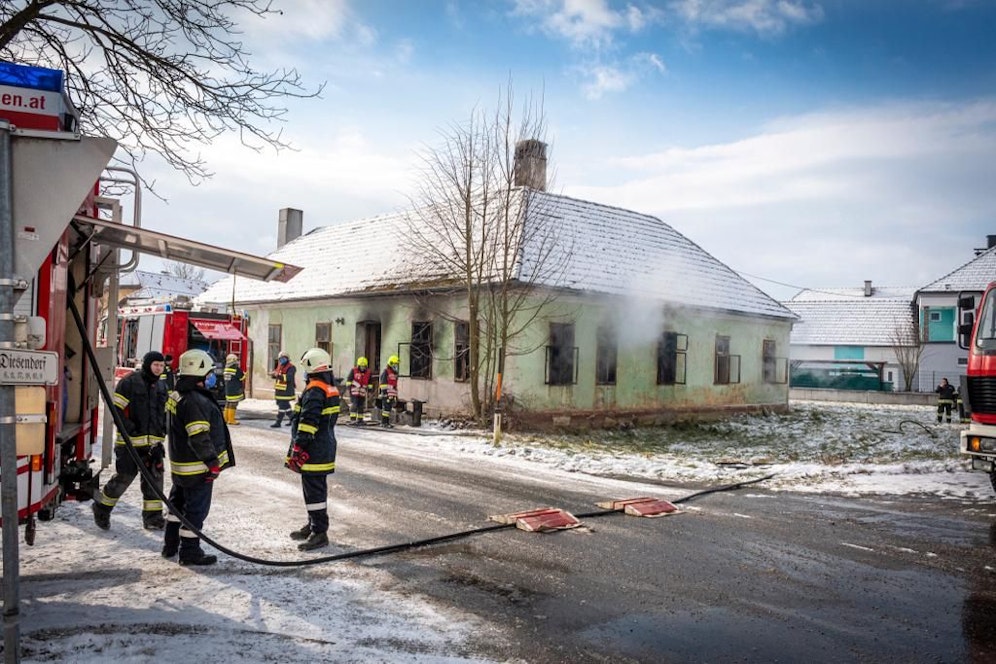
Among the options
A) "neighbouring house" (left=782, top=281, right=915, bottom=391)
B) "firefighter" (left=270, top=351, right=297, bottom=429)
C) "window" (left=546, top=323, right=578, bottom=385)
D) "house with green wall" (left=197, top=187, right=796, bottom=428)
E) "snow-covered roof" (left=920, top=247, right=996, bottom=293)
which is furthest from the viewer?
"neighbouring house" (left=782, top=281, right=915, bottom=391)

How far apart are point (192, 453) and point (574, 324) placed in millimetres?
14006

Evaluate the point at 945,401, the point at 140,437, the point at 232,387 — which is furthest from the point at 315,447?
the point at 945,401

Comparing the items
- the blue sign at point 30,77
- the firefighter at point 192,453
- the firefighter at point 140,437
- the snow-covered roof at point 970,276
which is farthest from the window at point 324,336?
the snow-covered roof at point 970,276

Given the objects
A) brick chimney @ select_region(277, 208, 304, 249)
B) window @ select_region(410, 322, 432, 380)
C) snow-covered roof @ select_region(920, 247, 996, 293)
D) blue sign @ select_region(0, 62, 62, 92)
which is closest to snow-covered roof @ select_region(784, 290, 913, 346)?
snow-covered roof @ select_region(920, 247, 996, 293)

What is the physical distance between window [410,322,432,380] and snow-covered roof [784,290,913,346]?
35.9m

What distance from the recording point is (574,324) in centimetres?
Answer: 1933

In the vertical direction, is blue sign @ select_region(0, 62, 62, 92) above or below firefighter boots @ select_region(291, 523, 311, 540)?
above

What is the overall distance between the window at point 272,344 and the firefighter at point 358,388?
28.5 feet

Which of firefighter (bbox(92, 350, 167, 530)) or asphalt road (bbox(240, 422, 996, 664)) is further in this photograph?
firefighter (bbox(92, 350, 167, 530))

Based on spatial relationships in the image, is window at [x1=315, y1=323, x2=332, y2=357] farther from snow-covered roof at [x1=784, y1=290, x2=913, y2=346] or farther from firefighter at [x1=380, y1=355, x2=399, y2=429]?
snow-covered roof at [x1=784, y1=290, x2=913, y2=346]

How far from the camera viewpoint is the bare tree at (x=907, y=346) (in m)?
41.9

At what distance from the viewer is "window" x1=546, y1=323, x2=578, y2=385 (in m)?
18.8

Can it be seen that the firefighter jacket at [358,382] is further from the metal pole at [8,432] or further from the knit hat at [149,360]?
the metal pole at [8,432]

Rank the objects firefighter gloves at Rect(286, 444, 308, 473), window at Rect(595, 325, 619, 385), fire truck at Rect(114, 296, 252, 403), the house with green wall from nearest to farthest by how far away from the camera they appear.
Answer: firefighter gloves at Rect(286, 444, 308, 473) < the house with green wall < window at Rect(595, 325, 619, 385) < fire truck at Rect(114, 296, 252, 403)
